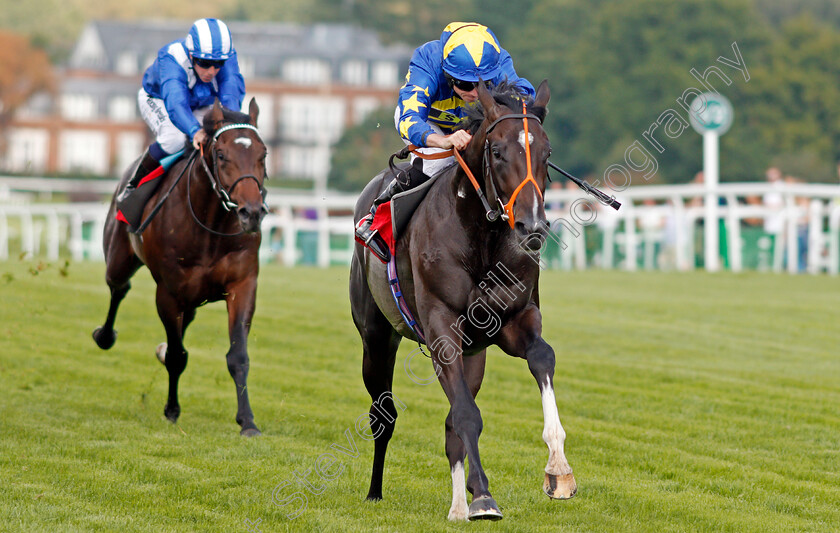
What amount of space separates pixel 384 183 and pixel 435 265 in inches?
44.4

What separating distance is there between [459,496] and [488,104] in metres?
1.76

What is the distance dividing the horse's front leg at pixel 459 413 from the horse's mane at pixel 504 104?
0.88 meters

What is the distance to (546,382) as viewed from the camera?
5.07 m

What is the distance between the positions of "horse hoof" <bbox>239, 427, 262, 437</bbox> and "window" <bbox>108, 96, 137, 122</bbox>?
87036 millimetres

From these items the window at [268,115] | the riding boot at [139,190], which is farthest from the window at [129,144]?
the riding boot at [139,190]

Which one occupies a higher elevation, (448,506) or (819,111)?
(819,111)

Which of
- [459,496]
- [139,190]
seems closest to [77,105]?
[139,190]

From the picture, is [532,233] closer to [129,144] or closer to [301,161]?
[301,161]

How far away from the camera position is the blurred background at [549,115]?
19.8 metres

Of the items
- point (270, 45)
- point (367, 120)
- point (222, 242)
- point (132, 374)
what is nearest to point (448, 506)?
point (222, 242)

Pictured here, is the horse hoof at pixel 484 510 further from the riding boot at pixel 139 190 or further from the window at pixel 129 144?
the window at pixel 129 144

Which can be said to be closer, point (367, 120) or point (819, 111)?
point (819, 111)

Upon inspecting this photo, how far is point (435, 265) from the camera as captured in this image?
5.38 metres

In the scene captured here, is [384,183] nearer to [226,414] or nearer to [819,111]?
[226,414]
